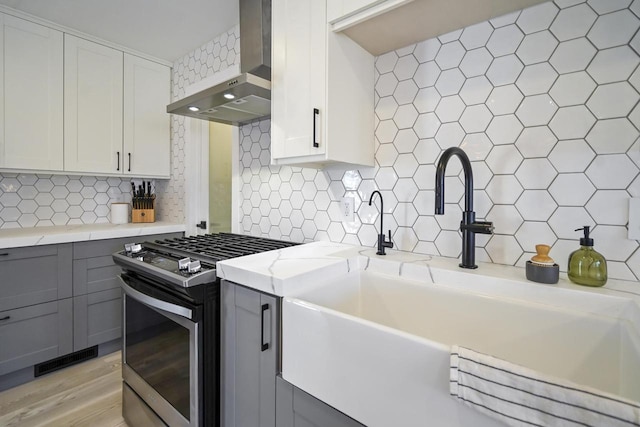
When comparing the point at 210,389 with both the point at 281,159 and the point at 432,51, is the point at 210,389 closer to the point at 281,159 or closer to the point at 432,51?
the point at 281,159

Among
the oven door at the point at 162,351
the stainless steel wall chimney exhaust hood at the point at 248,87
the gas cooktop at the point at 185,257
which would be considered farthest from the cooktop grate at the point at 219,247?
the stainless steel wall chimney exhaust hood at the point at 248,87

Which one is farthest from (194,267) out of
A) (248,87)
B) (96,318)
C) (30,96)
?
(30,96)

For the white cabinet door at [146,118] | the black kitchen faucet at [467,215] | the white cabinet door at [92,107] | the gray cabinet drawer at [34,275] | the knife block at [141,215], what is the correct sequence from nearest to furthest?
the black kitchen faucet at [467,215] < the gray cabinet drawer at [34,275] < the white cabinet door at [92,107] < the white cabinet door at [146,118] < the knife block at [141,215]

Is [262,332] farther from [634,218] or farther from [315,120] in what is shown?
[634,218]

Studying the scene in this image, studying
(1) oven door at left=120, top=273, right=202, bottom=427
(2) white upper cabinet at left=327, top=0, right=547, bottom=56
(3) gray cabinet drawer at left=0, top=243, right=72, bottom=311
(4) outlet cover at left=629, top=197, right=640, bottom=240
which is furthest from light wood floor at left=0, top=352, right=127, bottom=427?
(4) outlet cover at left=629, top=197, right=640, bottom=240

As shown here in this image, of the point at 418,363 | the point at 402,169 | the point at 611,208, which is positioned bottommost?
the point at 418,363

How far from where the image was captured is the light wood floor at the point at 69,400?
5.23 ft

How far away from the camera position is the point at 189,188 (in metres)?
2.60

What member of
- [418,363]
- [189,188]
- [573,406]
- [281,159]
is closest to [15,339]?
[189,188]

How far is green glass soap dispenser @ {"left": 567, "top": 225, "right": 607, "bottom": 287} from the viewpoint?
0.84 m

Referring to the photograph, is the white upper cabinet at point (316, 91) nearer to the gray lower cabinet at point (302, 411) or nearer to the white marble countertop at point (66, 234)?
the gray lower cabinet at point (302, 411)

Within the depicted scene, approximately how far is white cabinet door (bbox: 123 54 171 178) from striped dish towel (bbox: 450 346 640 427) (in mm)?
2935

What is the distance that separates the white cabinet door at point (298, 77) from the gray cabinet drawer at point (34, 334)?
1.96 m

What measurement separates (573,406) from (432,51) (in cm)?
131
